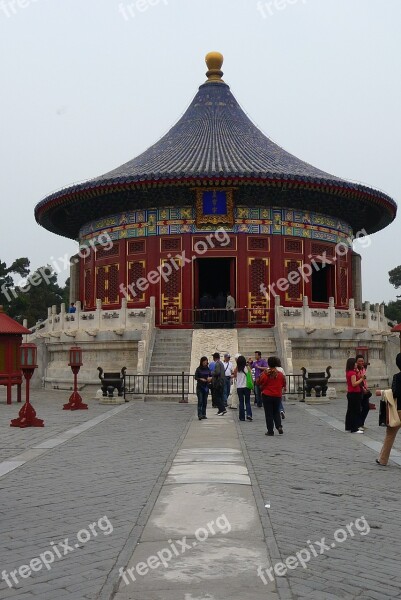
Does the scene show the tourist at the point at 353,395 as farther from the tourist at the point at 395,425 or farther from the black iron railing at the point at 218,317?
the black iron railing at the point at 218,317

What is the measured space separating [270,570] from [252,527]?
3.48 feet

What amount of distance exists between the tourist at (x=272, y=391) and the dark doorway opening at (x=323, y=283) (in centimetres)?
1816

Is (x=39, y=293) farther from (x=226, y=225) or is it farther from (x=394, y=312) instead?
(x=226, y=225)

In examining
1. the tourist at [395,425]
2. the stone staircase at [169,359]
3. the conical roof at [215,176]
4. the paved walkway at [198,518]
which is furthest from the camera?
the conical roof at [215,176]

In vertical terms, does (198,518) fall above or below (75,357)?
below

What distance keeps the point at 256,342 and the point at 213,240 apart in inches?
243

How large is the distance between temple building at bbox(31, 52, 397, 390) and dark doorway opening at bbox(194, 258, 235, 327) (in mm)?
111

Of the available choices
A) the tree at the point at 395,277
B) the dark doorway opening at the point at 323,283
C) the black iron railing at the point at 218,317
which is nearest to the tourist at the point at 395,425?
the black iron railing at the point at 218,317

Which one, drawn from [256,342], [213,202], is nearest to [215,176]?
[213,202]

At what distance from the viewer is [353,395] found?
41.0 ft

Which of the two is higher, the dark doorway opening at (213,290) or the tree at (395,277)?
the tree at (395,277)

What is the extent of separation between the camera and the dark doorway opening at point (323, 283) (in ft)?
101

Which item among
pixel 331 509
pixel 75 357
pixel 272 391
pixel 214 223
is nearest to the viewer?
pixel 331 509

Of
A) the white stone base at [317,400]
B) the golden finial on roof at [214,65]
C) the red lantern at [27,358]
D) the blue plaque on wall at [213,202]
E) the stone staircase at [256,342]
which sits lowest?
the white stone base at [317,400]
